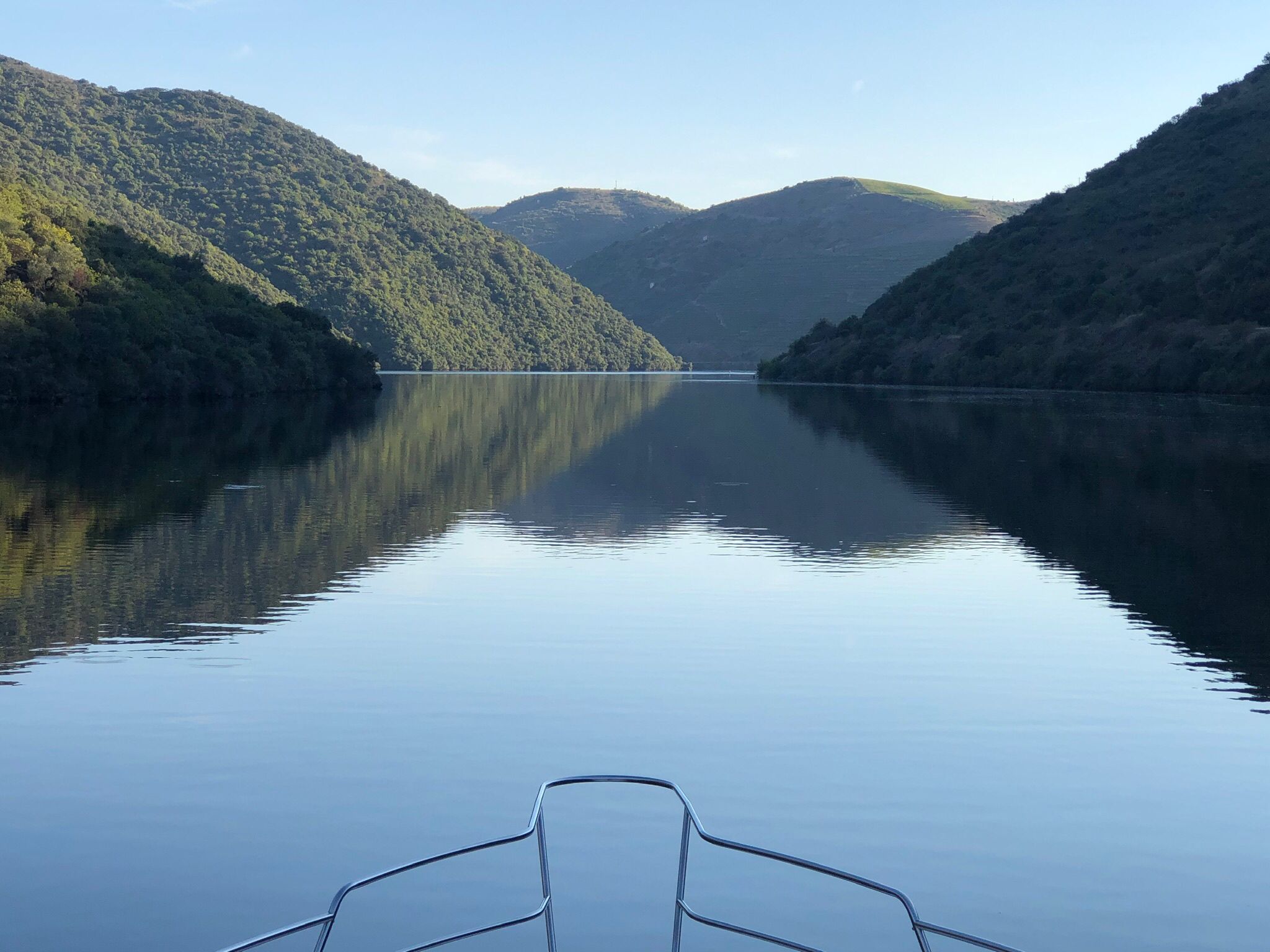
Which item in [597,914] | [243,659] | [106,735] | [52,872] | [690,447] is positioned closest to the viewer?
[597,914]

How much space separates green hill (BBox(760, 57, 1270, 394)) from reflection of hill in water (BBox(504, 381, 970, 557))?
4682 cm

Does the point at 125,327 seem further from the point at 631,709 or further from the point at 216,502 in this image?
the point at 631,709

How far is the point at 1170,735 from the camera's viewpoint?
34.4 feet

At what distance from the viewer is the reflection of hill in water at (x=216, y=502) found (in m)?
15.3

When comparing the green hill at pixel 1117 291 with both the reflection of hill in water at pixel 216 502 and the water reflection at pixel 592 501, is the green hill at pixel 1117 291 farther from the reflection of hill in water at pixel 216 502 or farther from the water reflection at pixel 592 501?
the reflection of hill in water at pixel 216 502

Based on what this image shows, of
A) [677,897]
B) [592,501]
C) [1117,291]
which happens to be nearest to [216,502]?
[592,501]

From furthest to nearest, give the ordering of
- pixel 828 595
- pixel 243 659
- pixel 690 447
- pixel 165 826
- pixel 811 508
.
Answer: pixel 690 447 < pixel 811 508 < pixel 828 595 < pixel 243 659 < pixel 165 826

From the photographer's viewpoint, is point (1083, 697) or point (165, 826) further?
point (1083, 697)

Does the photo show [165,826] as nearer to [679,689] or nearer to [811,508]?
[679,689]

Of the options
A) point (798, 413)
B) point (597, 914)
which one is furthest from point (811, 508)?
point (798, 413)

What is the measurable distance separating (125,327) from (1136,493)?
55.6 m

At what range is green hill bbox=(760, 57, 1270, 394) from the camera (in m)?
86.6

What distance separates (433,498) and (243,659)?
14.4 meters

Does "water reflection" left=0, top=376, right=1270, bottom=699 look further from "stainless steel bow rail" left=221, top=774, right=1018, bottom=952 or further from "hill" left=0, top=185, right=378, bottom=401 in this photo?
"hill" left=0, top=185, right=378, bottom=401
